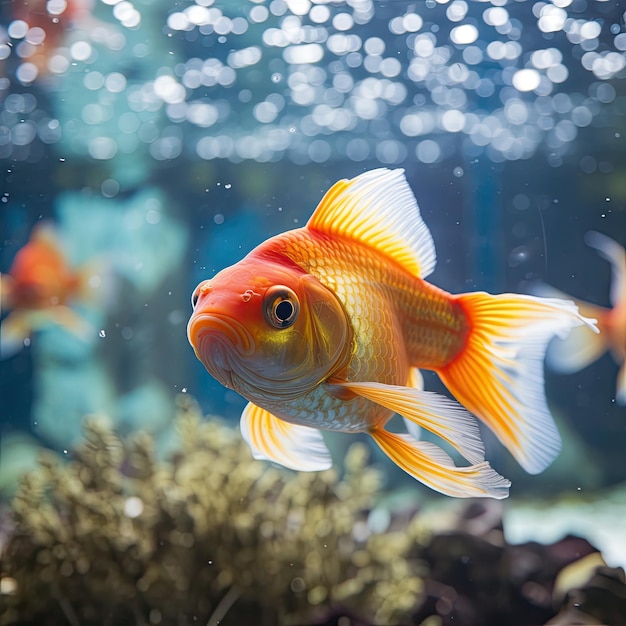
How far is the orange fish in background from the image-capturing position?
7.59 ft

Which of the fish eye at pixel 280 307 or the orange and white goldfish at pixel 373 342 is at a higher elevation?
the fish eye at pixel 280 307

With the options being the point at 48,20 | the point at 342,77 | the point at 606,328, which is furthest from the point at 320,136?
the point at 606,328

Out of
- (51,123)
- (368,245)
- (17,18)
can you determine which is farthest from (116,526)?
(17,18)

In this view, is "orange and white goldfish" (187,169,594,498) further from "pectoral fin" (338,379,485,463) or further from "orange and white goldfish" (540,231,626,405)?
"orange and white goldfish" (540,231,626,405)

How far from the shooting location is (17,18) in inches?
80.7

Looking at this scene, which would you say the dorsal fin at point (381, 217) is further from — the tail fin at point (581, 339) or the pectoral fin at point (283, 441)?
the tail fin at point (581, 339)

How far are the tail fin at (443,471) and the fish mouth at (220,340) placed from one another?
0.84 ft

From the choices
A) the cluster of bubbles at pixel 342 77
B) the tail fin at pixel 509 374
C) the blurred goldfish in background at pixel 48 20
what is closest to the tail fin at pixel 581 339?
the cluster of bubbles at pixel 342 77

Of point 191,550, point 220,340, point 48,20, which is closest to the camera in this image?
point 220,340

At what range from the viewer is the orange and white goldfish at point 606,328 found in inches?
66.0

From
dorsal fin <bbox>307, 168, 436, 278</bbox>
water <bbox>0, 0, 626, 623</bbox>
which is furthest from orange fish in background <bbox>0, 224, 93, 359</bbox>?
dorsal fin <bbox>307, 168, 436, 278</bbox>

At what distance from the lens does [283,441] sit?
3.10 ft

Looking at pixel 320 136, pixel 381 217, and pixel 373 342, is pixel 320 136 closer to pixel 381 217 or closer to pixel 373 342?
pixel 381 217

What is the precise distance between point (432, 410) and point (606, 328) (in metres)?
1.29
